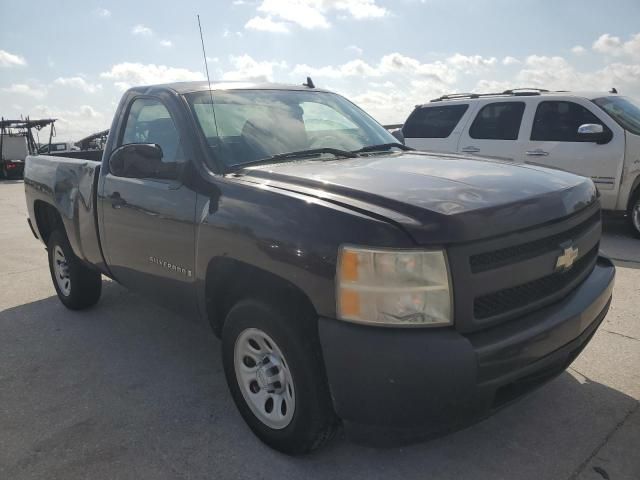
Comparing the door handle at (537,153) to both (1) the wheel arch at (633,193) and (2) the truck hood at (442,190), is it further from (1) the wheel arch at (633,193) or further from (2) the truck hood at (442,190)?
(2) the truck hood at (442,190)

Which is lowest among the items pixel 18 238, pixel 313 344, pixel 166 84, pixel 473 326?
pixel 18 238

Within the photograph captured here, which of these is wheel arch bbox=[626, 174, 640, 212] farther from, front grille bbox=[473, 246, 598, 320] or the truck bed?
the truck bed

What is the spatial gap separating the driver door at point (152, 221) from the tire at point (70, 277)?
965 mm

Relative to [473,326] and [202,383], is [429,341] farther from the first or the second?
[202,383]

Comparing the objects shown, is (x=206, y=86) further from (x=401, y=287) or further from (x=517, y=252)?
(x=517, y=252)

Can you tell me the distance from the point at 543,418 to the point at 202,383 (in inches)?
78.0

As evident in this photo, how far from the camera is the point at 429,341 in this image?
2012 mm

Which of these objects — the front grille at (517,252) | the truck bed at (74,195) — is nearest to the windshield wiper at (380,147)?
the front grille at (517,252)

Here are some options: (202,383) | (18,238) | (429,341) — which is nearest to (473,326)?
(429,341)

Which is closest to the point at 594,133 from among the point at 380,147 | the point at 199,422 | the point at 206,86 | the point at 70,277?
the point at 380,147

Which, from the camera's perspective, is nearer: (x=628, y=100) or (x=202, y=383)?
(x=202, y=383)

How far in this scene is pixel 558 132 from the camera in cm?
730

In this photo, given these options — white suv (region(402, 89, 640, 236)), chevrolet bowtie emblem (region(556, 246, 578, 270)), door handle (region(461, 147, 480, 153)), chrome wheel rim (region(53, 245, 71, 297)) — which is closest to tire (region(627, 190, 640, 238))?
white suv (region(402, 89, 640, 236))

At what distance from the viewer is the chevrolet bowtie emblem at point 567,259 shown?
2438 millimetres
